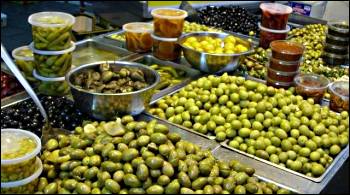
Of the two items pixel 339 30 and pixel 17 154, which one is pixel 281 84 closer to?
pixel 339 30

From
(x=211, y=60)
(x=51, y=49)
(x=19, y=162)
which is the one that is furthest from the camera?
(x=211, y=60)

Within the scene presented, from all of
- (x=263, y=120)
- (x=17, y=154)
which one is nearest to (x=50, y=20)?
(x=17, y=154)

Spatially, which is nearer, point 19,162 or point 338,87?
point 19,162

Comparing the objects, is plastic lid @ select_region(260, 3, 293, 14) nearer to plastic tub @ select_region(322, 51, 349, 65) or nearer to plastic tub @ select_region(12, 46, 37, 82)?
plastic tub @ select_region(322, 51, 349, 65)

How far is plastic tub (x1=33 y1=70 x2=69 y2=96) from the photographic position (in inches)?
104

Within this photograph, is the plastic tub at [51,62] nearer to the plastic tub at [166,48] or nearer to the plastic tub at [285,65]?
the plastic tub at [166,48]

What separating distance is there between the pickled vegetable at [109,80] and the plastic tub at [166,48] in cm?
62

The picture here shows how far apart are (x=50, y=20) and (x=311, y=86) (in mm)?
1596

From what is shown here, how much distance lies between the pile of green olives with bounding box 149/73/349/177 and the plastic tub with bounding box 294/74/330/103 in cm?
6

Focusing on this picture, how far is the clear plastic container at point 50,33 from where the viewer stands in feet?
8.45

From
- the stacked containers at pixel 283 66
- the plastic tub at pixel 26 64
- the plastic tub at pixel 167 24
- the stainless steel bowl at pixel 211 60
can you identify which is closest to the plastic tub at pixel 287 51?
the stacked containers at pixel 283 66

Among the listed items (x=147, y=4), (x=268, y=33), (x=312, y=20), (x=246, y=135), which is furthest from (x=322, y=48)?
(x=147, y=4)

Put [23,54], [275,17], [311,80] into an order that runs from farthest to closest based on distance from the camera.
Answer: [275,17], [23,54], [311,80]

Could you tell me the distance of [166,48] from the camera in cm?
320
